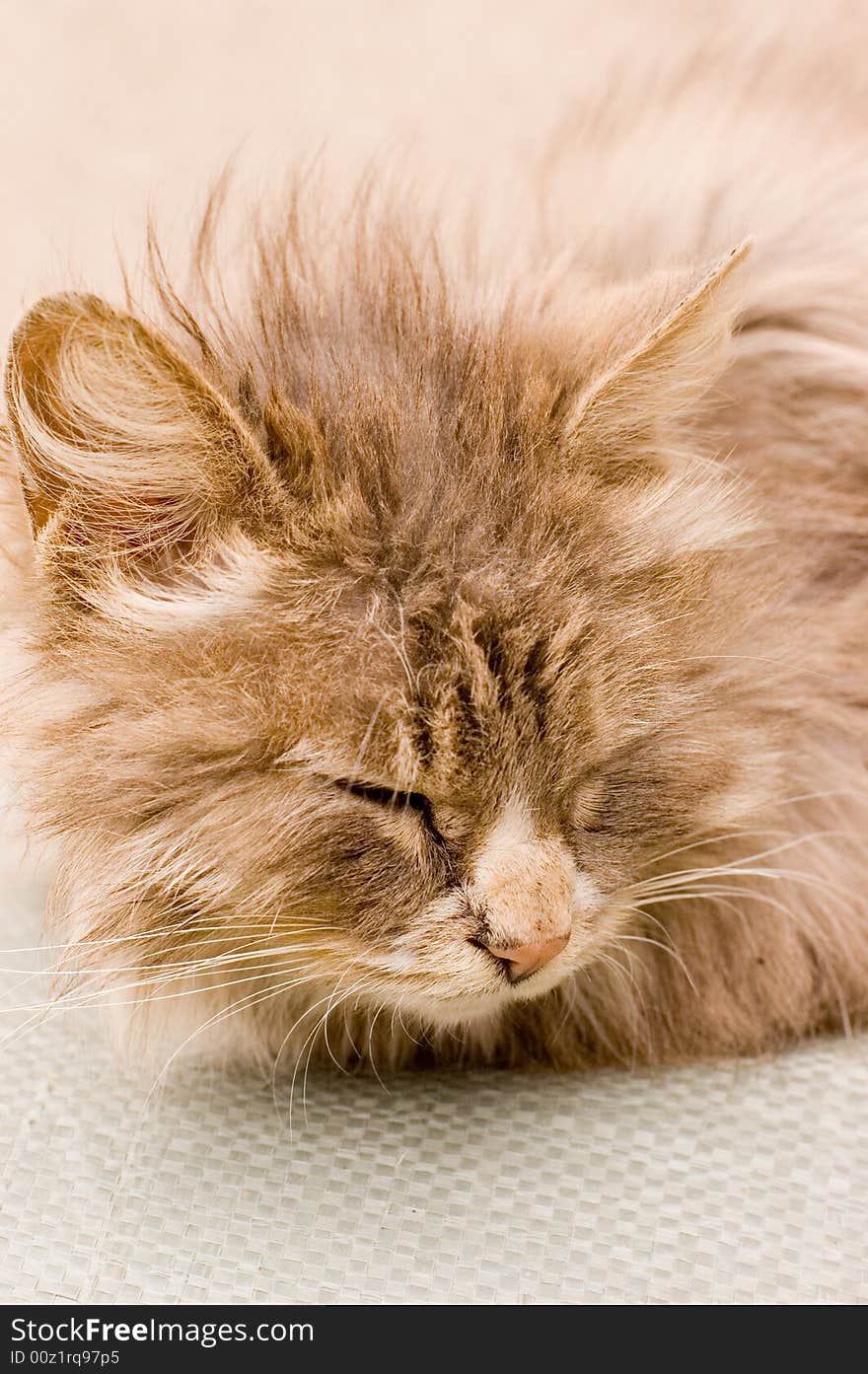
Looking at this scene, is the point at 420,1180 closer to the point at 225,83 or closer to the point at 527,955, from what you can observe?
the point at 527,955

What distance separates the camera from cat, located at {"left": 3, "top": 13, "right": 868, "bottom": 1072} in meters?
0.89

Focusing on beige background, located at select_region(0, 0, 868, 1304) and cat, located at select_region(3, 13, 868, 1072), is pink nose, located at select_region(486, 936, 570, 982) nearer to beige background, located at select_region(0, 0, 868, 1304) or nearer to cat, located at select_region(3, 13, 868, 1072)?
cat, located at select_region(3, 13, 868, 1072)

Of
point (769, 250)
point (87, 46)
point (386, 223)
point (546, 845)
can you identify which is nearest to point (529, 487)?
point (546, 845)

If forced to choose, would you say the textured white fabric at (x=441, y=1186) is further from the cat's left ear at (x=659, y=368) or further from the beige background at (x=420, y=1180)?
the cat's left ear at (x=659, y=368)

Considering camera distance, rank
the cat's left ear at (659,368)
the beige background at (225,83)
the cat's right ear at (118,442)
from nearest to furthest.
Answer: the cat's right ear at (118,442) → the cat's left ear at (659,368) → the beige background at (225,83)

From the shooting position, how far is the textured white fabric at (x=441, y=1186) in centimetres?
91

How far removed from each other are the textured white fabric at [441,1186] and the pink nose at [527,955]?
0.18 m

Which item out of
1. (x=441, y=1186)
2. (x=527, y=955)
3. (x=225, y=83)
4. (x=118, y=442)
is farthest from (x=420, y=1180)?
(x=225, y=83)

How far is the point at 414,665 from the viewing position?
88 centimetres

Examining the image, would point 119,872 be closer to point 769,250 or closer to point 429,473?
point 429,473

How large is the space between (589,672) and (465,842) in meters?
0.14

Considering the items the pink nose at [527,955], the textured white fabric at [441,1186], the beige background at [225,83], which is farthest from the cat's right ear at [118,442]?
the beige background at [225,83]

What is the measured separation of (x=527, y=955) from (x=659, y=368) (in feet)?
1.37

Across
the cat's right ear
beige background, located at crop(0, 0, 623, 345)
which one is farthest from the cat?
beige background, located at crop(0, 0, 623, 345)
